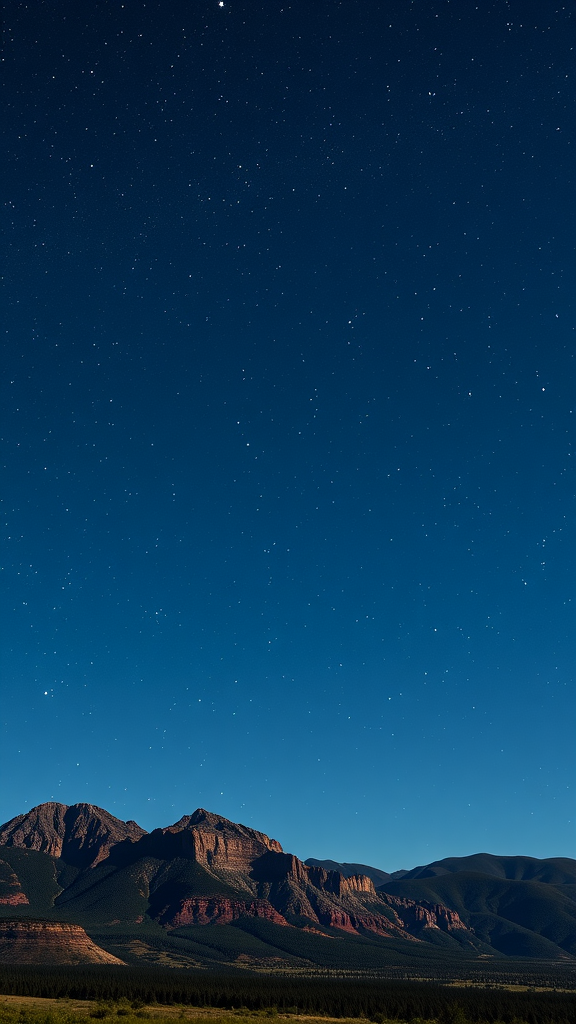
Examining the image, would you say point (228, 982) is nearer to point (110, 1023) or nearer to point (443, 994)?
point (443, 994)

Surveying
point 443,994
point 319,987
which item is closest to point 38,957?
point 319,987

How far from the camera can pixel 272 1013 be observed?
11900cm

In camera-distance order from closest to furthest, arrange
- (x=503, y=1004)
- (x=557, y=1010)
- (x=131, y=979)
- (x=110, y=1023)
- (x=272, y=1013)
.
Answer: (x=110, y=1023) < (x=272, y=1013) < (x=557, y=1010) < (x=503, y=1004) < (x=131, y=979)

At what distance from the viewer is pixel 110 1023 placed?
87000 mm

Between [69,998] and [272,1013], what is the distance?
38.5 m

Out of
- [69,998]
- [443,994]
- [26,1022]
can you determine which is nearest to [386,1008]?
[443,994]

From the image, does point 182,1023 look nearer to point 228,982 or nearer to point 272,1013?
point 272,1013

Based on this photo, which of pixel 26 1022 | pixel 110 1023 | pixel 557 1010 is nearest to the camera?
pixel 26 1022

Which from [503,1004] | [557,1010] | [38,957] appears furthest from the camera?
[38,957]

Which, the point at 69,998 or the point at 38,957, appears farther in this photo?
the point at 38,957

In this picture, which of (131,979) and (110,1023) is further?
(131,979)

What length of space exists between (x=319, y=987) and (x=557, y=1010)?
5873 centimetres

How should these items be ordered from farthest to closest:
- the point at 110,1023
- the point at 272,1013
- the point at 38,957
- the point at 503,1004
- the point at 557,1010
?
the point at 38,957
the point at 503,1004
the point at 557,1010
the point at 272,1013
the point at 110,1023

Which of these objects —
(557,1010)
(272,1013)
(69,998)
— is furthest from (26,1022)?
(557,1010)
